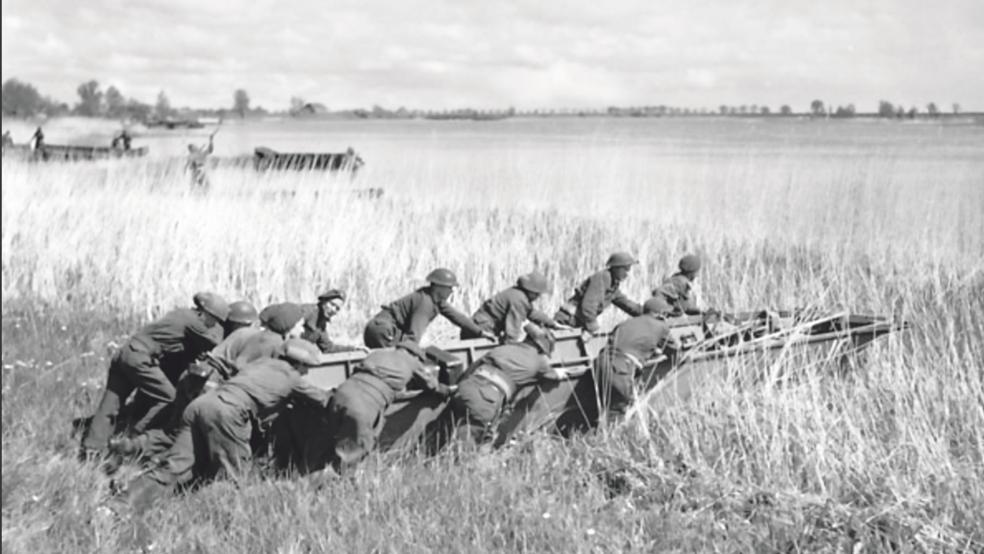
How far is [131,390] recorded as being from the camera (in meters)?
7.39

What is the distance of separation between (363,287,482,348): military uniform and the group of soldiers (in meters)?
0.01

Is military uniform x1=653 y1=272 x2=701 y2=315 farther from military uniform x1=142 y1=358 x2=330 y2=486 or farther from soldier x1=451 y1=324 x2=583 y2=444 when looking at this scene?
military uniform x1=142 y1=358 x2=330 y2=486

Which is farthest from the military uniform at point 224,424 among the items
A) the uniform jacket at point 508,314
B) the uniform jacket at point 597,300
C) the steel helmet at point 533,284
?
the uniform jacket at point 597,300

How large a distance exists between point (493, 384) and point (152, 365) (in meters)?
2.83

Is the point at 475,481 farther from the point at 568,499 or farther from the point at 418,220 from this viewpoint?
the point at 418,220

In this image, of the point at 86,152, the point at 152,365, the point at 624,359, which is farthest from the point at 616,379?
the point at 86,152

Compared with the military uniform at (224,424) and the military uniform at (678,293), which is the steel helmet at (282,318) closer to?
the military uniform at (224,424)

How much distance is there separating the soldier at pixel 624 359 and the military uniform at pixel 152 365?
11.0ft

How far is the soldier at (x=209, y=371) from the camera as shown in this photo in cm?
674

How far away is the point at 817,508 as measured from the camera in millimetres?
5961

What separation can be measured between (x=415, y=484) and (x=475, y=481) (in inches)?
17.8

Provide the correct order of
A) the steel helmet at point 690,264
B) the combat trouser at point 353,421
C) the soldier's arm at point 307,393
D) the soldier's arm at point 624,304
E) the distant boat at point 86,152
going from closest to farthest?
the combat trouser at point 353,421 → the soldier's arm at point 307,393 → the soldier's arm at point 624,304 → the steel helmet at point 690,264 → the distant boat at point 86,152

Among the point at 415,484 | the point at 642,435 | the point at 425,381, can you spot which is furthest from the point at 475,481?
the point at 642,435

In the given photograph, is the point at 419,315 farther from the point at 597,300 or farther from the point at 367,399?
the point at 367,399
